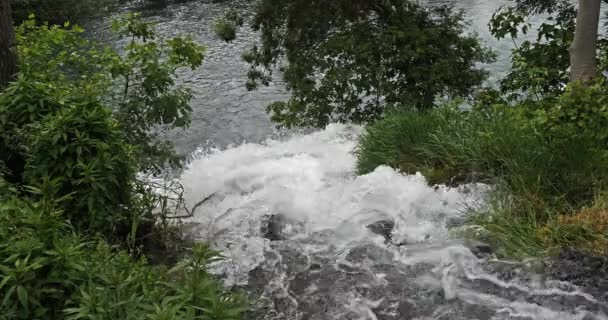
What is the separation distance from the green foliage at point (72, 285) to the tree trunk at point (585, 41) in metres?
5.15

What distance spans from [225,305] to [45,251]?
3.84 feet

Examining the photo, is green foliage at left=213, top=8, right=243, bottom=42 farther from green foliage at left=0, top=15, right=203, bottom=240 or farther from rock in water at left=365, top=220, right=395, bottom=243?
rock in water at left=365, top=220, right=395, bottom=243

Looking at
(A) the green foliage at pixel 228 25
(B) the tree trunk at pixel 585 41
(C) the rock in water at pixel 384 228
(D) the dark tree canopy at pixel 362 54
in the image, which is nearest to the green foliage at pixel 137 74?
(C) the rock in water at pixel 384 228

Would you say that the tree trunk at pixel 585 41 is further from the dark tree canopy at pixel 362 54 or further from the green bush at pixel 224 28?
the green bush at pixel 224 28

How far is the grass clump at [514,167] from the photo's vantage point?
5.42 meters

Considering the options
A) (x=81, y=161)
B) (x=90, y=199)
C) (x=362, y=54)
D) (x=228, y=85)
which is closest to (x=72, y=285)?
(x=90, y=199)

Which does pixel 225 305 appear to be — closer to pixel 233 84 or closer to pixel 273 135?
pixel 273 135

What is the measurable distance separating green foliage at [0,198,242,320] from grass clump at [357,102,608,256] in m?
2.97

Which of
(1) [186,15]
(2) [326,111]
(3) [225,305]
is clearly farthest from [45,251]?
Answer: (1) [186,15]

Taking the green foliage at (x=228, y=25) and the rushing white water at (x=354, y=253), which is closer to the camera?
the rushing white water at (x=354, y=253)

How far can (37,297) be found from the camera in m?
3.62

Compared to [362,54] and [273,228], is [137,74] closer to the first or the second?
[273,228]

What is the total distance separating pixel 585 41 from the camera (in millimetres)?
6871

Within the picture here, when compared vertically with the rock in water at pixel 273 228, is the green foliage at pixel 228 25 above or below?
above
